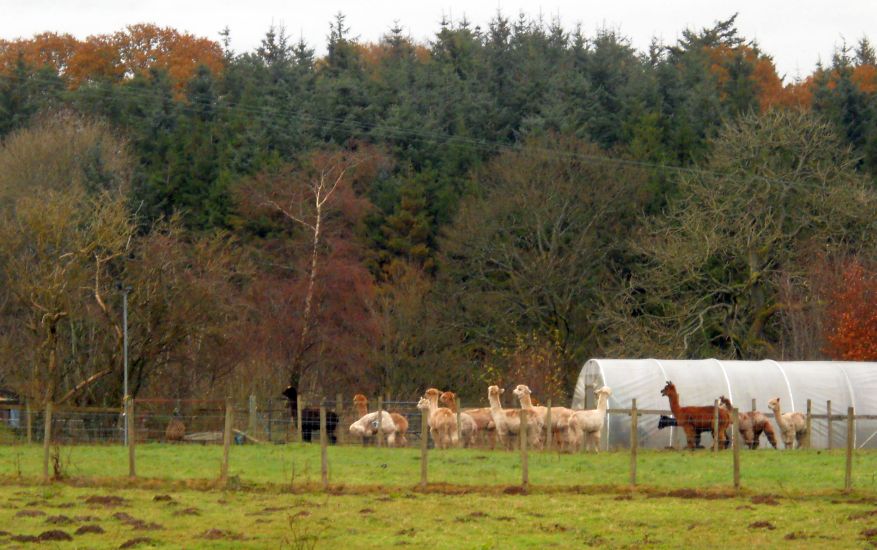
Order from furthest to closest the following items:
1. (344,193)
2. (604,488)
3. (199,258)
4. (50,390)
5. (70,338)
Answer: (344,193), (199,258), (70,338), (50,390), (604,488)

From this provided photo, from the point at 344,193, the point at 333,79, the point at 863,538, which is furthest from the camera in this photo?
the point at 333,79

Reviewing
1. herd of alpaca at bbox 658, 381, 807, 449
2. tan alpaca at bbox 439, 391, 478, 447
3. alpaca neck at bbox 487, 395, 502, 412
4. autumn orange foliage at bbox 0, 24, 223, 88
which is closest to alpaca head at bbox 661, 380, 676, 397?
herd of alpaca at bbox 658, 381, 807, 449

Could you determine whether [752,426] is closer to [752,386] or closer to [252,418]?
[752,386]

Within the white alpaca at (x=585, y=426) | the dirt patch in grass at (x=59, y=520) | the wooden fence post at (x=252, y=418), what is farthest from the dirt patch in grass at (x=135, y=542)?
the wooden fence post at (x=252, y=418)

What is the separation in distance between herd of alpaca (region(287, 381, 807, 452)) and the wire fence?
0.12 ft

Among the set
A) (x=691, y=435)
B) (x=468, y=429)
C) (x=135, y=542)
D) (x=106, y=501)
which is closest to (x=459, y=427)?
(x=468, y=429)

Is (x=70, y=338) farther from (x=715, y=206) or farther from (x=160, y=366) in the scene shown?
(x=715, y=206)

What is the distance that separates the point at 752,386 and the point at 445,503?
64.7ft

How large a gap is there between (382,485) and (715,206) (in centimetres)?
3156

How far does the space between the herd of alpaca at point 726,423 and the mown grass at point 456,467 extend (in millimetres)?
1980

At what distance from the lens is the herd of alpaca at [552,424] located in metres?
30.3


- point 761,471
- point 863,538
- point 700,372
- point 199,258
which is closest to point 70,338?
point 199,258

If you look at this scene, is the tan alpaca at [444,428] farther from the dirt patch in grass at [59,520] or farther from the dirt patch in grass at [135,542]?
the dirt patch in grass at [135,542]

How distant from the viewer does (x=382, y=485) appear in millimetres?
21359
